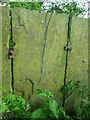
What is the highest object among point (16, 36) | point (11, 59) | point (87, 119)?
point (16, 36)

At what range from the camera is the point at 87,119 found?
7.14 ft

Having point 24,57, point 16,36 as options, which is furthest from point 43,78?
point 16,36

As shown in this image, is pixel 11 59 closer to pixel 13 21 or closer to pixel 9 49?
pixel 9 49

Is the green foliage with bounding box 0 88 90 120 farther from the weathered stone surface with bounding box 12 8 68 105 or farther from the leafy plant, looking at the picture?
the leafy plant

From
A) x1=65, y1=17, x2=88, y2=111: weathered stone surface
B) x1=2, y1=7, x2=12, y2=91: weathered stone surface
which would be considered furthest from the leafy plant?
x1=2, y1=7, x2=12, y2=91: weathered stone surface

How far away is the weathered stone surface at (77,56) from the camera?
217 centimetres

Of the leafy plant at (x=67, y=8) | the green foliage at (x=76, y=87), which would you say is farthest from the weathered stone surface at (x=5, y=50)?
the leafy plant at (x=67, y=8)

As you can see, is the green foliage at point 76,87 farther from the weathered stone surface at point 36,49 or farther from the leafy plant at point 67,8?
the leafy plant at point 67,8

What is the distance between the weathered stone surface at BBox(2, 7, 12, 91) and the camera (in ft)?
5.50

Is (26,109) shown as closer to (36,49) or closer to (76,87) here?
(36,49)

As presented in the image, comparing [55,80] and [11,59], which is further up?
[11,59]

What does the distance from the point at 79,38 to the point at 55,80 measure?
877 millimetres

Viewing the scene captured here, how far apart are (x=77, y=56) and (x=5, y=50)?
1288 mm

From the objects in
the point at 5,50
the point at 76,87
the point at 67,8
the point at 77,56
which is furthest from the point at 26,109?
the point at 67,8
